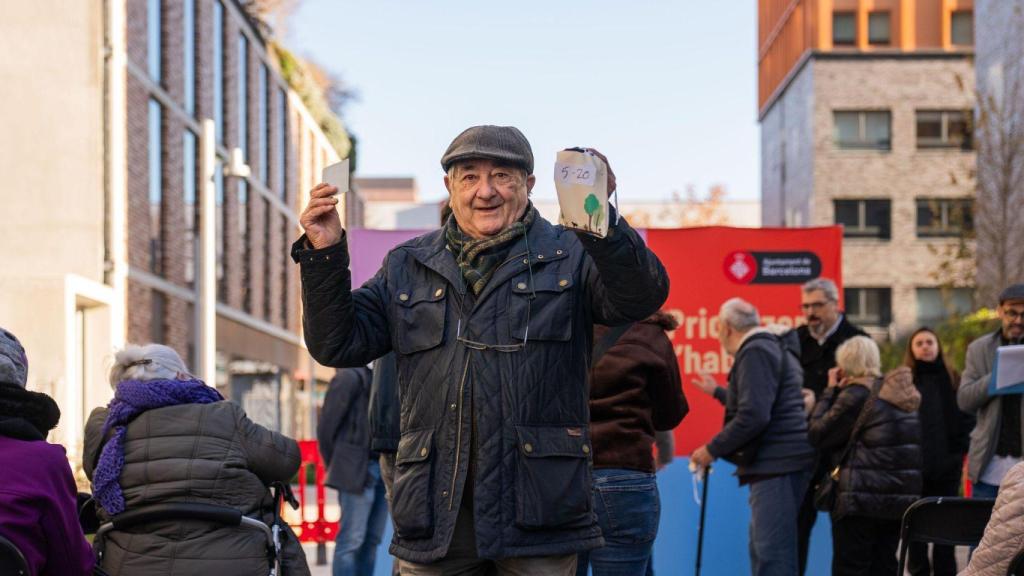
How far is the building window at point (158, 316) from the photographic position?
32.2m

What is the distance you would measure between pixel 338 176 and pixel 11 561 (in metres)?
1.55

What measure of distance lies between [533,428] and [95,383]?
81.8ft

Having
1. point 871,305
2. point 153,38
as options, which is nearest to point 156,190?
point 153,38

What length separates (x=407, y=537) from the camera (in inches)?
170

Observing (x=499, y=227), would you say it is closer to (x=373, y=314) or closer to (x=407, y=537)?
(x=373, y=314)

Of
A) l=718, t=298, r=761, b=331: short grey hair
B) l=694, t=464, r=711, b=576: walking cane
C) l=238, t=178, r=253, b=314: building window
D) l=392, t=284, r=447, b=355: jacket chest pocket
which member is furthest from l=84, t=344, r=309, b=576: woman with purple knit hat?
l=238, t=178, r=253, b=314: building window

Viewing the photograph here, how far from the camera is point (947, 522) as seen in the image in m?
6.75

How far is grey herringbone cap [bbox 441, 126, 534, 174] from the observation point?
438 cm

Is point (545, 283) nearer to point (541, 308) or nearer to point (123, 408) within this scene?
point (541, 308)

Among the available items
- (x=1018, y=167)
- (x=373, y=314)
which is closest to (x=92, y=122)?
(x=1018, y=167)

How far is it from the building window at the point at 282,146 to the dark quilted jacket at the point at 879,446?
4172 centimetres

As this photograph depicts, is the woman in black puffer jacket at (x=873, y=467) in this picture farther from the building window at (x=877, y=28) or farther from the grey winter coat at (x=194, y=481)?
the building window at (x=877, y=28)

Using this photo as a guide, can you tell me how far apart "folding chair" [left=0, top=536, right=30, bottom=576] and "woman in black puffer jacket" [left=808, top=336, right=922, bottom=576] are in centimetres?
559

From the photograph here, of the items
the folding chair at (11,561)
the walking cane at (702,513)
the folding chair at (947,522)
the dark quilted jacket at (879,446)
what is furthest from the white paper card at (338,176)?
the walking cane at (702,513)
